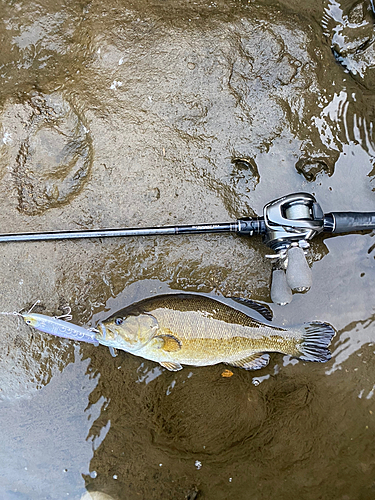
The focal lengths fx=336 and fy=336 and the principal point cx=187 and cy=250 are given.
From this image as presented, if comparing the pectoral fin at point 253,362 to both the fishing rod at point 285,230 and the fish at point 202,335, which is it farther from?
the fishing rod at point 285,230

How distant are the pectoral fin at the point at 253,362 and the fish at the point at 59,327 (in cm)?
149

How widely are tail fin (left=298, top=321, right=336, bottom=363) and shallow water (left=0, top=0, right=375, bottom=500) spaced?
0.23m

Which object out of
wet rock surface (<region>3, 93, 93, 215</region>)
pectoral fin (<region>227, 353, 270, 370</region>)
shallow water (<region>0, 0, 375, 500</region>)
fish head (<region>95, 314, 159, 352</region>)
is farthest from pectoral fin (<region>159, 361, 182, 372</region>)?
wet rock surface (<region>3, 93, 93, 215</region>)

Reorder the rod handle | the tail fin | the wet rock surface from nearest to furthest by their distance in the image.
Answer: the rod handle, the tail fin, the wet rock surface

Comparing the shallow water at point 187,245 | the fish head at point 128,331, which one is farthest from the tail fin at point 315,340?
the fish head at point 128,331

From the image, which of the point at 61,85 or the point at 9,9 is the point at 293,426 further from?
the point at 9,9

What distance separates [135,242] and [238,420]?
2192mm

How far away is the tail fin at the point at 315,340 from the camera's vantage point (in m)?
3.39

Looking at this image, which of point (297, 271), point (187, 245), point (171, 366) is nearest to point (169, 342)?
point (171, 366)

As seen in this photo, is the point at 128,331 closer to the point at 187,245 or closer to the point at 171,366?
the point at 171,366

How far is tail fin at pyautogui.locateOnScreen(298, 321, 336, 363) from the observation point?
3.39 metres

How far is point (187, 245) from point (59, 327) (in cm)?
152

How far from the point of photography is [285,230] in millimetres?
3062

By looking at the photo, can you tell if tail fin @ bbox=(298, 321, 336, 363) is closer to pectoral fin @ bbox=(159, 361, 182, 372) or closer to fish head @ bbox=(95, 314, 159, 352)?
pectoral fin @ bbox=(159, 361, 182, 372)
